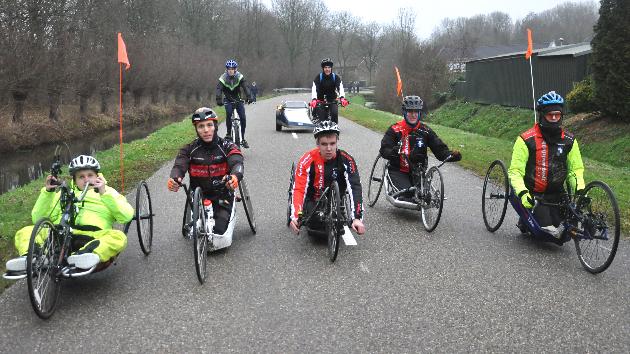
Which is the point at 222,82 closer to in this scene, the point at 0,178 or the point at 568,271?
the point at 0,178

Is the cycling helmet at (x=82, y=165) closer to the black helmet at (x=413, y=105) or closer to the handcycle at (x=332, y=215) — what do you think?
the handcycle at (x=332, y=215)

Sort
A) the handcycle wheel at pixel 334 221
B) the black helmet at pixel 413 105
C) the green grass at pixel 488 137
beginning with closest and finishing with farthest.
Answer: the handcycle wheel at pixel 334 221 < the black helmet at pixel 413 105 < the green grass at pixel 488 137

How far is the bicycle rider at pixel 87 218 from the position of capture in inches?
177

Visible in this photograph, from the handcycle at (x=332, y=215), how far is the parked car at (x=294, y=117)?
43.9 feet

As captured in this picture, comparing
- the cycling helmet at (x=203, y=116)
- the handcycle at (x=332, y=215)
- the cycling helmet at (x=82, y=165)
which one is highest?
the cycling helmet at (x=203, y=116)

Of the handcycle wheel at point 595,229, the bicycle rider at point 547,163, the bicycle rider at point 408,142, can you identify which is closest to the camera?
the handcycle wheel at point 595,229

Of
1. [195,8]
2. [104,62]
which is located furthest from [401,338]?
[195,8]

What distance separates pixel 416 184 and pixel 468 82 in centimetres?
3312

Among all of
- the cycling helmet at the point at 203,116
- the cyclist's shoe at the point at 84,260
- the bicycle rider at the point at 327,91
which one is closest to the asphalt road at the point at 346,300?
the cyclist's shoe at the point at 84,260

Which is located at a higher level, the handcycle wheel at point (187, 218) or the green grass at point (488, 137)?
the green grass at point (488, 137)

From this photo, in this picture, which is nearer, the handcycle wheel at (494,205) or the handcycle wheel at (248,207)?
the handcycle wheel at (494,205)

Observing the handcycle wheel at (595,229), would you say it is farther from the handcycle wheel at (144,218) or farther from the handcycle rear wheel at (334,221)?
the handcycle wheel at (144,218)

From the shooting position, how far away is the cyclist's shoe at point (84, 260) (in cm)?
445

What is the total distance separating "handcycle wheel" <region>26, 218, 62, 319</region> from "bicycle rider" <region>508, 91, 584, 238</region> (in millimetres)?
4419
